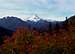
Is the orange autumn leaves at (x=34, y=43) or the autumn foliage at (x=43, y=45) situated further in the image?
the orange autumn leaves at (x=34, y=43)

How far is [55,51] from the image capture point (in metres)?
30.0

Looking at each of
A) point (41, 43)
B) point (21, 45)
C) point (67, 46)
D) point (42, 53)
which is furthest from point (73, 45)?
point (21, 45)

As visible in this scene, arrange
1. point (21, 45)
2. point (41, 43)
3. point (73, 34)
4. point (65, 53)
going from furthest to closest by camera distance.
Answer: point (21, 45) < point (41, 43) < point (73, 34) < point (65, 53)

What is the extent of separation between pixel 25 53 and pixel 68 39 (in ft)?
20.0

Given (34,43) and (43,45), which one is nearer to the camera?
(43,45)

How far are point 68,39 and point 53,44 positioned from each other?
5.66 ft

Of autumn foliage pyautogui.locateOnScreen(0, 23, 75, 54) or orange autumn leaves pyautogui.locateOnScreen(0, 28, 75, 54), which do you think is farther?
orange autumn leaves pyautogui.locateOnScreen(0, 28, 75, 54)

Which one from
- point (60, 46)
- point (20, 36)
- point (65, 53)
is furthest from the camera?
point (20, 36)

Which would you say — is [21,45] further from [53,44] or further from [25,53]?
[53,44]

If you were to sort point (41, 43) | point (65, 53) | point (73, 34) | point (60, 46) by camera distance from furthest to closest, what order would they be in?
1. point (41, 43)
2. point (73, 34)
3. point (60, 46)
4. point (65, 53)

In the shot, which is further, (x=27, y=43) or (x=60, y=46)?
(x=27, y=43)

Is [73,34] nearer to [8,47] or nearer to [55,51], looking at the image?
[55,51]

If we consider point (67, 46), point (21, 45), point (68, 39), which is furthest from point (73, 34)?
point (21, 45)

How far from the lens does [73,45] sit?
3038 cm
